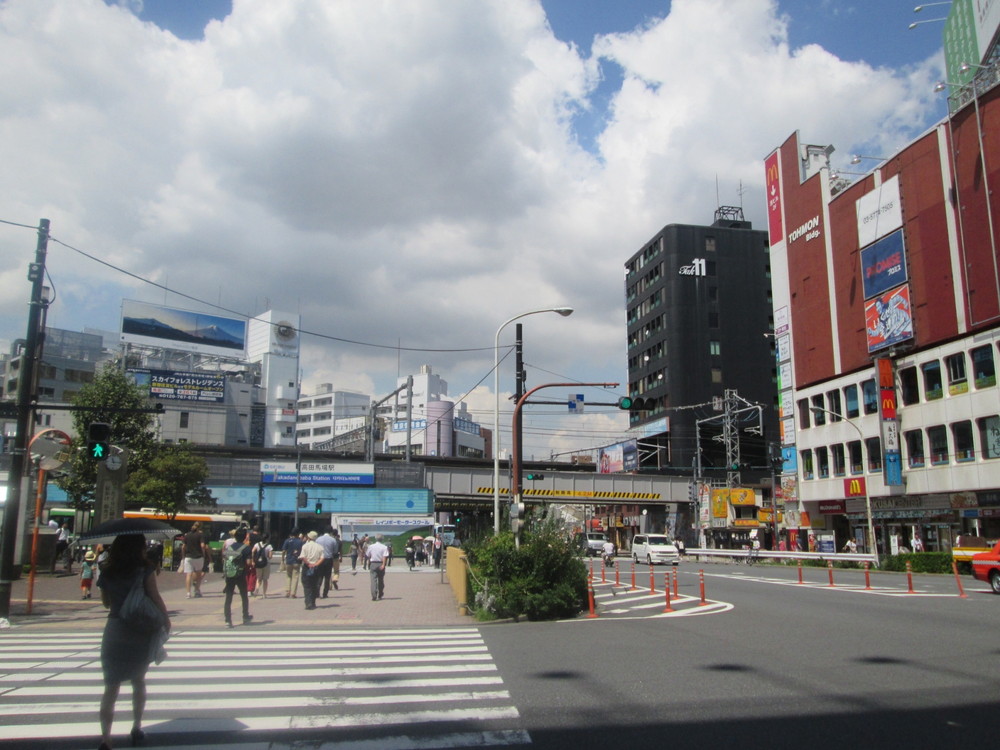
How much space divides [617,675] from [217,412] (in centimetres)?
8493

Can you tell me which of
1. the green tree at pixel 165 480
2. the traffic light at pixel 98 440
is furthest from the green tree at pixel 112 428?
the traffic light at pixel 98 440

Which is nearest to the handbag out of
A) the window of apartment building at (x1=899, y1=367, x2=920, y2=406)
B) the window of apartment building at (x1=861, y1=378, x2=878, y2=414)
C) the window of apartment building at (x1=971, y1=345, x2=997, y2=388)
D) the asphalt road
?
the asphalt road

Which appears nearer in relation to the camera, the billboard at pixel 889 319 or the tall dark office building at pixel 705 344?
the billboard at pixel 889 319

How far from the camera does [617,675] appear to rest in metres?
9.65

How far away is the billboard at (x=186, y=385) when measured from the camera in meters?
82.6

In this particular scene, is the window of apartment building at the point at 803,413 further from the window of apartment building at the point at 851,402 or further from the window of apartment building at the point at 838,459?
the window of apartment building at the point at 851,402

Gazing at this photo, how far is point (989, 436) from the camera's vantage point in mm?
41156

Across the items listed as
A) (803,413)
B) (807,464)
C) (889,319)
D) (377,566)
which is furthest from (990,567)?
(803,413)

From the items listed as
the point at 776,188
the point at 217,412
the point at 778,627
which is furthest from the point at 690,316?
the point at 778,627

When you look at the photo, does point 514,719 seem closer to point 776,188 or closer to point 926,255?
point 926,255

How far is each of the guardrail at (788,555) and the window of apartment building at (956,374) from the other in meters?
10.5

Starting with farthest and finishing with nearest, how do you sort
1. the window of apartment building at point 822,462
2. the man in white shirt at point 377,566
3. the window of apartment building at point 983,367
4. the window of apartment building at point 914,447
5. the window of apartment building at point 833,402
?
the window of apartment building at point 822,462, the window of apartment building at point 833,402, the window of apartment building at point 914,447, the window of apartment building at point 983,367, the man in white shirt at point 377,566

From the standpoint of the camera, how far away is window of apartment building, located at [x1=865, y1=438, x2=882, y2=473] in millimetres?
49400

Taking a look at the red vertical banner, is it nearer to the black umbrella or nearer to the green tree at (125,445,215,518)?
the green tree at (125,445,215,518)
